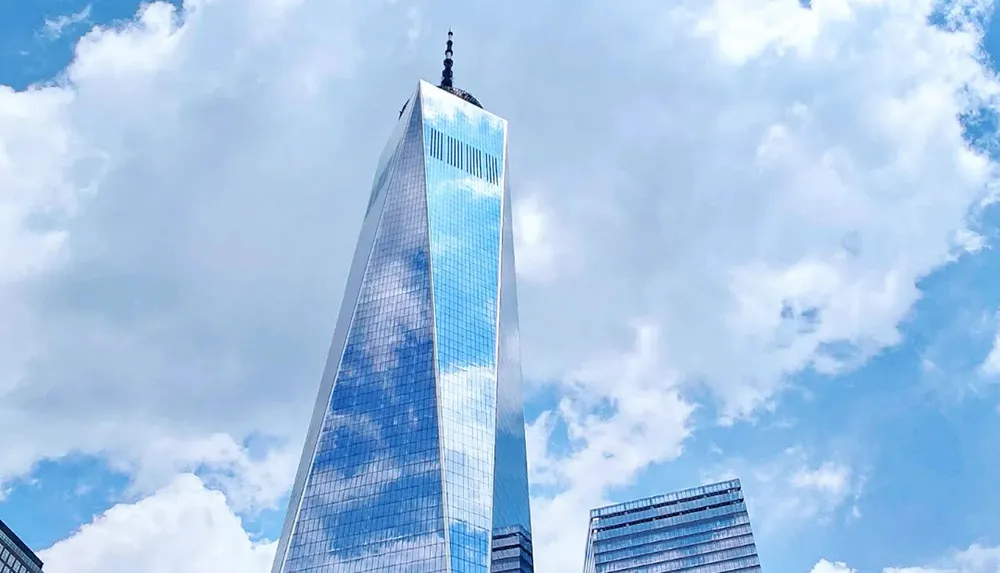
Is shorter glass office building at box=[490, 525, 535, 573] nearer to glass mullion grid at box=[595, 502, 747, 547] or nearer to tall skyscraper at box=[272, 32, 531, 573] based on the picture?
tall skyscraper at box=[272, 32, 531, 573]

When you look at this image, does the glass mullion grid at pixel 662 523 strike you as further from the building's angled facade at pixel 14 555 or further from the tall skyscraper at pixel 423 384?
the building's angled facade at pixel 14 555

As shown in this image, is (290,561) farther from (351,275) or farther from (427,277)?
(351,275)

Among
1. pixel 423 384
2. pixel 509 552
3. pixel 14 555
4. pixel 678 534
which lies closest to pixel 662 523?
pixel 678 534

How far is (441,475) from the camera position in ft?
431

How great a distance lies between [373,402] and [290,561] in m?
25.5

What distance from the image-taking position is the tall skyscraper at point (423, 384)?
5143 inches

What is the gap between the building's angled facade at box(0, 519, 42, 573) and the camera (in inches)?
4889

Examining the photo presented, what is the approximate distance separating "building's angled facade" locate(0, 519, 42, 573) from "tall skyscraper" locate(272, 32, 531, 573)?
3268 centimetres

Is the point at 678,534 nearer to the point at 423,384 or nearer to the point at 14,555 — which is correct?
the point at 423,384

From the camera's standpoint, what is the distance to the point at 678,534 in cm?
16650

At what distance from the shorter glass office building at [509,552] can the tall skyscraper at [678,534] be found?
28568 mm

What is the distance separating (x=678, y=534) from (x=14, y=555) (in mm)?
102733

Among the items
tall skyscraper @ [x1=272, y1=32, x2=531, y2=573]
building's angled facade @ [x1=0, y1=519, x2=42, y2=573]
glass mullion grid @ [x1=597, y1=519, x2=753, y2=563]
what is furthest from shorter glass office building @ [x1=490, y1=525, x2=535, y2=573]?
building's angled facade @ [x1=0, y1=519, x2=42, y2=573]

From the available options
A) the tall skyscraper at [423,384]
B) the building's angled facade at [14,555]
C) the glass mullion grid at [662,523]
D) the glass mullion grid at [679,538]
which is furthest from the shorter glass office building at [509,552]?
the building's angled facade at [14,555]
